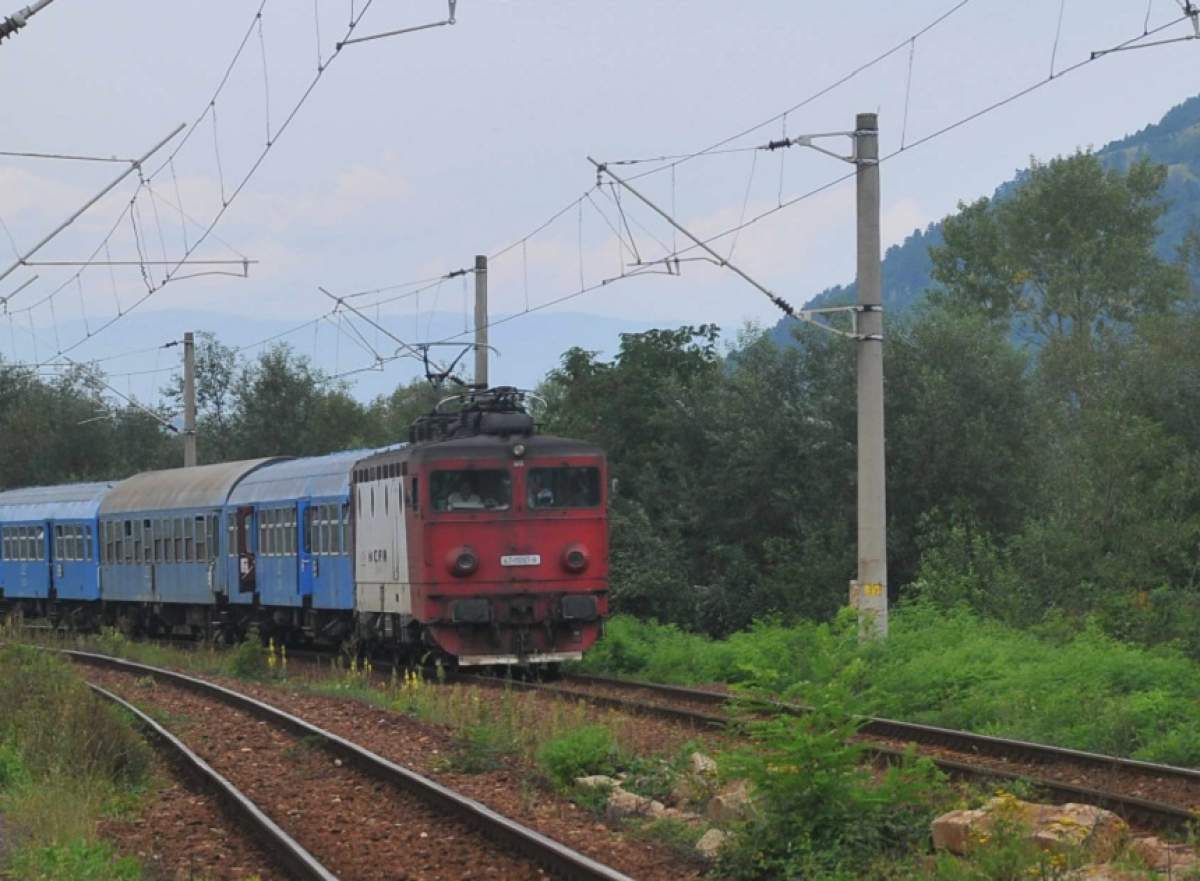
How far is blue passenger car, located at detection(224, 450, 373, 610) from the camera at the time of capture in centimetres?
2812

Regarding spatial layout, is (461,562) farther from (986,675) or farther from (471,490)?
(986,675)

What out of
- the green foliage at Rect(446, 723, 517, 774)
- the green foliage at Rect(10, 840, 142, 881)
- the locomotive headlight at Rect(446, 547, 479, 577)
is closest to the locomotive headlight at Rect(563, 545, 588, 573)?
the locomotive headlight at Rect(446, 547, 479, 577)

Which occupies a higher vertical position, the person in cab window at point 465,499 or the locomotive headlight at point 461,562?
the person in cab window at point 465,499

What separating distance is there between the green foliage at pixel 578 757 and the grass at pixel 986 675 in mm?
1221

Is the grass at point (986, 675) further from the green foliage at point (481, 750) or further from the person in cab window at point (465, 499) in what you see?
the person in cab window at point (465, 499)

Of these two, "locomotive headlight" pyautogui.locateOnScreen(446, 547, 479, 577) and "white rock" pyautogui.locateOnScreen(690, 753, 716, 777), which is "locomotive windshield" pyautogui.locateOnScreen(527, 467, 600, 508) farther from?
"white rock" pyautogui.locateOnScreen(690, 753, 716, 777)

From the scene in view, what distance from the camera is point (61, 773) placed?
15.0m

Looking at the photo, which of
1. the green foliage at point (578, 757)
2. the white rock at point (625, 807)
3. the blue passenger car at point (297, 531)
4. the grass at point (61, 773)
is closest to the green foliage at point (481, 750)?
the green foliage at point (578, 757)

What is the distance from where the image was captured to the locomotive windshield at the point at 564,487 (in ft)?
78.8

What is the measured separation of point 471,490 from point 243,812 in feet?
35.5

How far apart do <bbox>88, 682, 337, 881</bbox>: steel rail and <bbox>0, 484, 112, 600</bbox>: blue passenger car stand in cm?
2337

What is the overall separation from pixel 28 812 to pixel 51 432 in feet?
201

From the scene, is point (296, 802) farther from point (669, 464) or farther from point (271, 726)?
point (669, 464)

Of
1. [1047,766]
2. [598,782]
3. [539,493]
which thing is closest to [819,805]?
[598,782]
